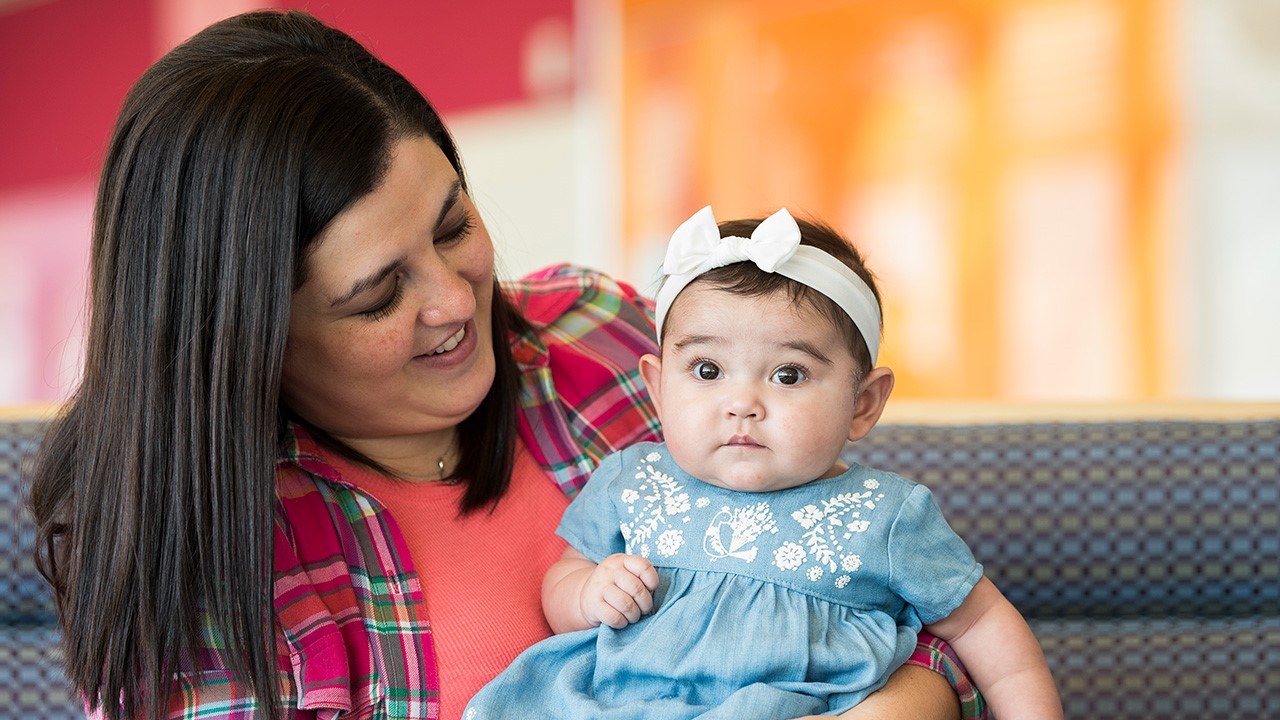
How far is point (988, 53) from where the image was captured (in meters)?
4.21

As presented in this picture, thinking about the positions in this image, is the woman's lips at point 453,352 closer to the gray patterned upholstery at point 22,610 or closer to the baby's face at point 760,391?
the baby's face at point 760,391

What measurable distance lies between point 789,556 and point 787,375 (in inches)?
7.3

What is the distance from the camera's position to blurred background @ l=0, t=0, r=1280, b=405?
376cm

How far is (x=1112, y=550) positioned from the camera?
6.38 feet

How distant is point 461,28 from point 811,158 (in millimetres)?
1792

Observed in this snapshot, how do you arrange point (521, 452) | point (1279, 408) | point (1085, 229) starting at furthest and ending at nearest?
point (1085, 229) < point (1279, 408) < point (521, 452)

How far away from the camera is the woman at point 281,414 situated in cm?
118

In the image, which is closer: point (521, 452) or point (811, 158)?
point (521, 452)

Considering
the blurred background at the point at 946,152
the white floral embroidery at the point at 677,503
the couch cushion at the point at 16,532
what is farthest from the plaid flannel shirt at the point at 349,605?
the blurred background at the point at 946,152

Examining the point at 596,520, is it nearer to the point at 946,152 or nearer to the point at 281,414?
the point at 281,414

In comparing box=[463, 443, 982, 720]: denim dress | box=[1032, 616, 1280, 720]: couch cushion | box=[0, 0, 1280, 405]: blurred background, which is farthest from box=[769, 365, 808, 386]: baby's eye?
box=[0, 0, 1280, 405]: blurred background

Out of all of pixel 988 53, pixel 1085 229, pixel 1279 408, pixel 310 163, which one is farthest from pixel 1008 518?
pixel 988 53

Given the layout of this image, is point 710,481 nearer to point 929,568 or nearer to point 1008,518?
point 929,568

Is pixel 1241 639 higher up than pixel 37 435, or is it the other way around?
pixel 37 435
